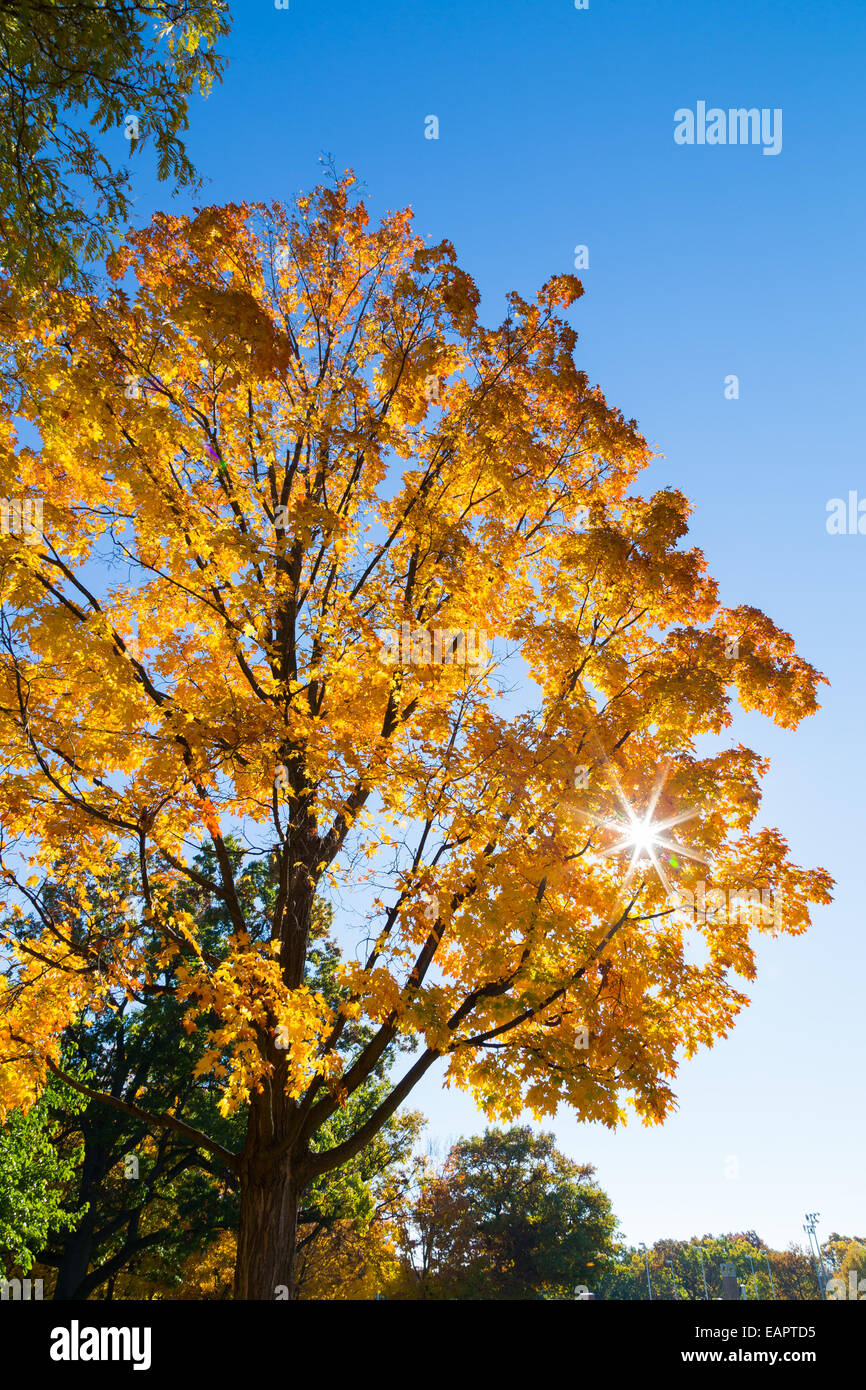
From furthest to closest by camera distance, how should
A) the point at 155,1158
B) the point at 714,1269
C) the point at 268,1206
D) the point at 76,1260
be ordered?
the point at 714,1269 < the point at 155,1158 < the point at 76,1260 < the point at 268,1206

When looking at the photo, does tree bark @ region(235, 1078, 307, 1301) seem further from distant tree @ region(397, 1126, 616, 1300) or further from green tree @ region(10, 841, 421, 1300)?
distant tree @ region(397, 1126, 616, 1300)

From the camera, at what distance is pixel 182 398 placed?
287 inches

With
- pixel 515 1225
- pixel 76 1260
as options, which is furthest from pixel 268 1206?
pixel 515 1225

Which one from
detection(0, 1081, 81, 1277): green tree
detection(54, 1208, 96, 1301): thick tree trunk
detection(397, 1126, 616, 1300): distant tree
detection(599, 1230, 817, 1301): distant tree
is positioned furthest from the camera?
detection(599, 1230, 817, 1301): distant tree

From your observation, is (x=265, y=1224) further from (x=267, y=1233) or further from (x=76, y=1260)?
(x=76, y=1260)

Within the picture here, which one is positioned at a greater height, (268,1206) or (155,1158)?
(268,1206)

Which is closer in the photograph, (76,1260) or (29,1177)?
(29,1177)

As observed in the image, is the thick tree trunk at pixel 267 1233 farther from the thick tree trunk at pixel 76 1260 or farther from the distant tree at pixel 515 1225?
the distant tree at pixel 515 1225

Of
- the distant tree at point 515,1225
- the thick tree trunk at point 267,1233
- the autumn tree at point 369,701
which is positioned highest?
the autumn tree at point 369,701

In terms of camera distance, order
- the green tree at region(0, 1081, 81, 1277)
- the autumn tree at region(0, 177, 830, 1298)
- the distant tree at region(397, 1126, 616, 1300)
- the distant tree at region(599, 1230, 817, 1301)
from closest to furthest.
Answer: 1. the autumn tree at region(0, 177, 830, 1298)
2. the green tree at region(0, 1081, 81, 1277)
3. the distant tree at region(397, 1126, 616, 1300)
4. the distant tree at region(599, 1230, 817, 1301)

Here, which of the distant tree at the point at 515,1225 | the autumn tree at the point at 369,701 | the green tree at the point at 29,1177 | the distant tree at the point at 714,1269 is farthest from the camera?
the distant tree at the point at 714,1269

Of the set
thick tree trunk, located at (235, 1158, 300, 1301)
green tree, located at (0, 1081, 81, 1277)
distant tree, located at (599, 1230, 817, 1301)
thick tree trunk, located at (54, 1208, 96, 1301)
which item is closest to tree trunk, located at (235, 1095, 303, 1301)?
thick tree trunk, located at (235, 1158, 300, 1301)

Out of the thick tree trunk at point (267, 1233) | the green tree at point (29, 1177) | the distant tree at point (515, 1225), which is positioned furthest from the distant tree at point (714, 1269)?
the thick tree trunk at point (267, 1233)
